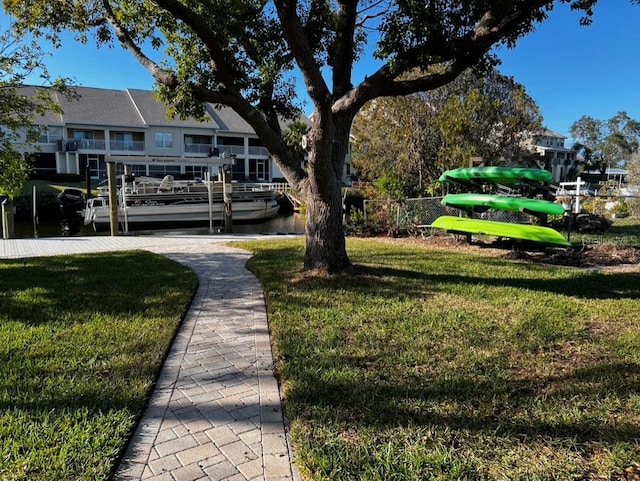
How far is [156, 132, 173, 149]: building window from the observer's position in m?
39.8

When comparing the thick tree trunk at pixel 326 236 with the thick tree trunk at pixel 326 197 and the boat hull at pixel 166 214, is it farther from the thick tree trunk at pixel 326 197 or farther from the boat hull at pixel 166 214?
the boat hull at pixel 166 214

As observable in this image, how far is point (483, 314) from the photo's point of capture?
5.38 meters

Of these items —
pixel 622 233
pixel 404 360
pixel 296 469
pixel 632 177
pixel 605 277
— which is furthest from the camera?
pixel 632 177

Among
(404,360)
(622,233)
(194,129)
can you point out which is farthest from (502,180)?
(194,129)

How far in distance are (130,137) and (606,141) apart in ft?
252

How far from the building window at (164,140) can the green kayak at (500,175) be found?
110 feet

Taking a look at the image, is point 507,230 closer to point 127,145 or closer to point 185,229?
point 185,229

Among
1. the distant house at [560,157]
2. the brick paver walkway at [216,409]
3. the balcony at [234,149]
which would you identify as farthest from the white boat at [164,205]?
the distant house at [560,157]

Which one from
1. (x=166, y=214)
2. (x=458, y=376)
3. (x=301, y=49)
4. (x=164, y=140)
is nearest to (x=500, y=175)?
(x=301, y=49)

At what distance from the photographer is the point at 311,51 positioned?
23.0ft

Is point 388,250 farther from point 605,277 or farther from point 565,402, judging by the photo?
point 565,402

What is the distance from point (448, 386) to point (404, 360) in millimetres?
563

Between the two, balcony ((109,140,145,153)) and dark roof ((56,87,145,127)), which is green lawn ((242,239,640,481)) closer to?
balcony ((109,140,145,153))

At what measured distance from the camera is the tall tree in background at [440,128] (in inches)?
693
